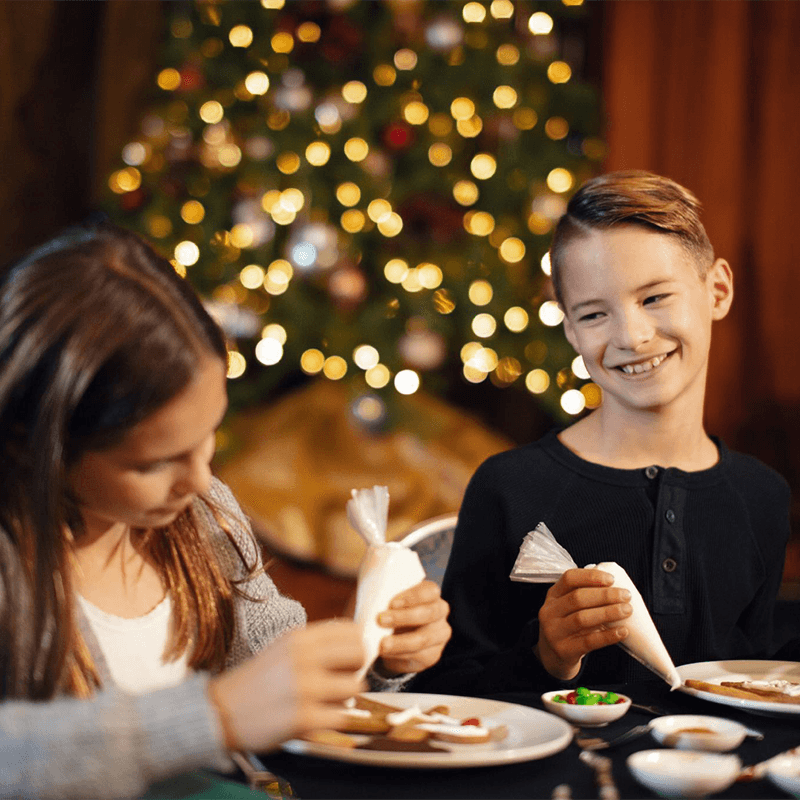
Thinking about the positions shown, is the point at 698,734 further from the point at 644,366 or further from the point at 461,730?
the point at 644,366

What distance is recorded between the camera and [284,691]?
747 mm

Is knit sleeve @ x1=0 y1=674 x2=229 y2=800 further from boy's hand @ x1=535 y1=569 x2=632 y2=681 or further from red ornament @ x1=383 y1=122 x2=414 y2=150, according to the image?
red ornament @ x1=383 y1=122 x2=414 y2=150

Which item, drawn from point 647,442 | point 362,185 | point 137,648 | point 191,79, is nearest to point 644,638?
point 647,442

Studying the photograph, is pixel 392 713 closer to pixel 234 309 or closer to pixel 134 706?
pixel 134 706

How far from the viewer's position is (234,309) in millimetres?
3549

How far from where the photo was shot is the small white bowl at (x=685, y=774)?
0.77 m

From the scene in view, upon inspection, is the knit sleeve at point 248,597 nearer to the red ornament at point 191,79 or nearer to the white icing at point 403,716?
the white icing at point 403,716

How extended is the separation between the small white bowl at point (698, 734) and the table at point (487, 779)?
0.06ft

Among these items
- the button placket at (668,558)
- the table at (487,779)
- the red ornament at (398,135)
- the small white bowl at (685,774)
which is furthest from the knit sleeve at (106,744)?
the red ornament at (398,135)

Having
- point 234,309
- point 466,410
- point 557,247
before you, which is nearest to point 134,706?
point 557,247

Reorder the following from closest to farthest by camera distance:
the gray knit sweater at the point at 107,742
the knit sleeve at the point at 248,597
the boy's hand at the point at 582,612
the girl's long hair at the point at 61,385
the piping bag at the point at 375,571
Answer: the gray knit sweater at the point at 107,742, the girl's long hair at the point at 61,385, the piping bag at the point at 375,571, the boy's hand at the point at 582,612, the knit sleeve at the point at 248,597

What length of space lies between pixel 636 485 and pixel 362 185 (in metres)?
2.41

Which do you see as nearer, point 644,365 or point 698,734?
point 698,734

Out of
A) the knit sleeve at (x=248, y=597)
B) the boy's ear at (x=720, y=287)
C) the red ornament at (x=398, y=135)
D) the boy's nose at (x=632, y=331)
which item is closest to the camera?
A: the knit sleeve at (x=248, y=597)
